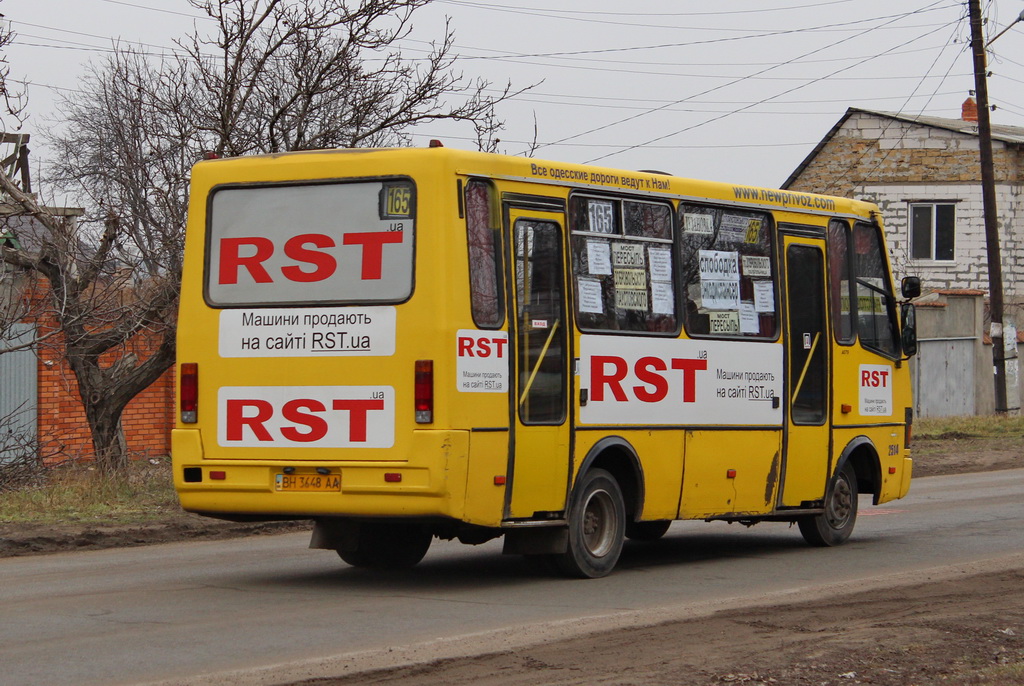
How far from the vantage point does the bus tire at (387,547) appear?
11305 millimetres

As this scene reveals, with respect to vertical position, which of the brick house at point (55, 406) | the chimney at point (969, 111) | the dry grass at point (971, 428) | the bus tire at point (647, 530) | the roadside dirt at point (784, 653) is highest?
the chimney at point (969, 111)

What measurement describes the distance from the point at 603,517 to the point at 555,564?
505 millimetres

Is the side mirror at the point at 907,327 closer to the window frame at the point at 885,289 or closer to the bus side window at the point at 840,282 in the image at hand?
the window frame at the point at 885,289

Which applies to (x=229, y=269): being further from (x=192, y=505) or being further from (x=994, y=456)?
(x=994, y=456)

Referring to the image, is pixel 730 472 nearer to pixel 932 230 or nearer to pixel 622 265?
pixel 622 265

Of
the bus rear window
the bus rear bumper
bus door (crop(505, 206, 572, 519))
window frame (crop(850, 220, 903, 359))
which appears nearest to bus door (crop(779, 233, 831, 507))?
window frame (crop(850, 220, 903, 359))

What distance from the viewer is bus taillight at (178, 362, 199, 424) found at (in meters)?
10.1

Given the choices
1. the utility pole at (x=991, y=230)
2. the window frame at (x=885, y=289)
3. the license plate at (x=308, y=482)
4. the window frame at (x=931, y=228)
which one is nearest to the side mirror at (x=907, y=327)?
the window frame at (x=885, y=289)

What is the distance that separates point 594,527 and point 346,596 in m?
2.05

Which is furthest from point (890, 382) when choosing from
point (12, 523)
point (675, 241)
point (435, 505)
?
point (12, 523)

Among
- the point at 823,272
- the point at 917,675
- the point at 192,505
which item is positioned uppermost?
the point at 823,272

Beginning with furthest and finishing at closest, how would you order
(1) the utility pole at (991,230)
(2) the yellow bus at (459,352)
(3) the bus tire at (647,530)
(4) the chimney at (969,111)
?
(4) the chimney at (969,111), (1) the utility pole at (991,230), (3) the bus tire at (647,530), (2) the yellow bus at (459,352)

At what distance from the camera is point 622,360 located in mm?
10898

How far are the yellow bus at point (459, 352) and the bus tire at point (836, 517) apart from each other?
1.43m
